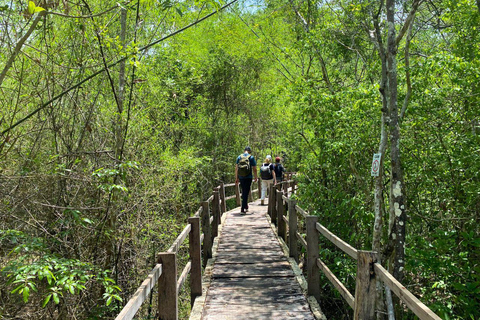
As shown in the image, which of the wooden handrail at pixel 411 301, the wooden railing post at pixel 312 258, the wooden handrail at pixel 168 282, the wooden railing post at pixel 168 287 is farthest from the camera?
the wooden railing post at pixel 312 258

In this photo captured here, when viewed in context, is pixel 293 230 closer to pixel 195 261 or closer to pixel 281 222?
pixel 281 222

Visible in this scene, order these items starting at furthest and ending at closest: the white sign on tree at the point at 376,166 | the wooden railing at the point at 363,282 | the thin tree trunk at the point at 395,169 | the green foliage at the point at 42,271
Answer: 1. the white sign on tree at the point at 376,166
2. the thin tree trunk at the point at 395,169
3. the green foliage at the point at 42,271
4. the wooden railing at the point at 363,282

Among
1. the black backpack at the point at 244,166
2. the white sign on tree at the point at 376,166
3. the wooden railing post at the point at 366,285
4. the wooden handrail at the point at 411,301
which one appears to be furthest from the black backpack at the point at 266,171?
the wooden handrail at the point at 411,301

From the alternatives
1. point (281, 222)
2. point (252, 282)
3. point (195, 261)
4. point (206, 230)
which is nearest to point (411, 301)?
point (195, 261)

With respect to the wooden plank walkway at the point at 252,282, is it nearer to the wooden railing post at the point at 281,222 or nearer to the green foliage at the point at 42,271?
the wooden railing post at the point at 281,222

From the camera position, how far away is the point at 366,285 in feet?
11.1

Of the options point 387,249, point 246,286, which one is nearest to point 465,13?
point 387,249

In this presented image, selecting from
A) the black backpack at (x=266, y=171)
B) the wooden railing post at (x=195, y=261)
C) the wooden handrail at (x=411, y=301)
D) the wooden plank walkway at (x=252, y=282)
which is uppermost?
the black backpack at (x=266, y=171)

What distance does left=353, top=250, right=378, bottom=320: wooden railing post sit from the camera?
3357mm

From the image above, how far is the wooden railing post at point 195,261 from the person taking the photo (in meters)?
5.41

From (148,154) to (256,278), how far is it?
13.0 ft

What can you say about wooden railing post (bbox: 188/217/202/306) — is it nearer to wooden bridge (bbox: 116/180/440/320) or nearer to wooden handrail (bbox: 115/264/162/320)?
wooden bridge (bbox: 116/180/440/320)

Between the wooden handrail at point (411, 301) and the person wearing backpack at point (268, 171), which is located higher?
the person wearing backpack at point (268, 171)

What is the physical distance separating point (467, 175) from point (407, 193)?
1316 millimetres
